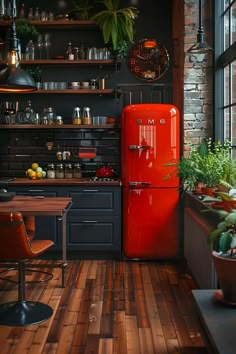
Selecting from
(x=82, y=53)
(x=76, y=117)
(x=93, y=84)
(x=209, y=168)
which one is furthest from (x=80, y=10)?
(x=209, y=168)

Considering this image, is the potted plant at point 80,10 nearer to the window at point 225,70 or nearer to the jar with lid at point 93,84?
the jar with lid at point 93,84

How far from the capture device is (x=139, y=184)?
575 cm

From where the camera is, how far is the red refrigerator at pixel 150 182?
5.75 meters

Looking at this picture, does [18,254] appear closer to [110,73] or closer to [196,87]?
[196,87]

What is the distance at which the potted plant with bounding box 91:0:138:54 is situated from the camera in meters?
6.02

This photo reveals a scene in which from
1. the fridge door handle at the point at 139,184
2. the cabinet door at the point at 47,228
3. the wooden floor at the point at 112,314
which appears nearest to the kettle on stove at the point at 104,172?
the fridge door handle at the point at 139,184

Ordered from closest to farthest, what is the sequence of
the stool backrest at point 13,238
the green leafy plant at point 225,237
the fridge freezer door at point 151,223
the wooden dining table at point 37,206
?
the green leafy plant at point 225,237 → the stool backrest at point 13,238 → the wooden dining table at point 37,206 → the fridge freezer door at point 151,223

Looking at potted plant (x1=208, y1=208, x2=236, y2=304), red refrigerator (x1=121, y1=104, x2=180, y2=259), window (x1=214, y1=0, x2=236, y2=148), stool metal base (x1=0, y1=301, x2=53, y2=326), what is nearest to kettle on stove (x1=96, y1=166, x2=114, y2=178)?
red refrigerator (x1=121, y1=104, x2=180, y2=259)

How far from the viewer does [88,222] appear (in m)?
5.91

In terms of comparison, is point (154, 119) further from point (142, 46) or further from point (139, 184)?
point (142, 46)

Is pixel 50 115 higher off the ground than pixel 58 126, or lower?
higher

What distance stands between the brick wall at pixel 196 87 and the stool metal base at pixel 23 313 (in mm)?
2671

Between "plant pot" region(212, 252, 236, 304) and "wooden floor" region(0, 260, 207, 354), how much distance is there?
91 cm

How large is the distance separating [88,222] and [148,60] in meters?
2.25
